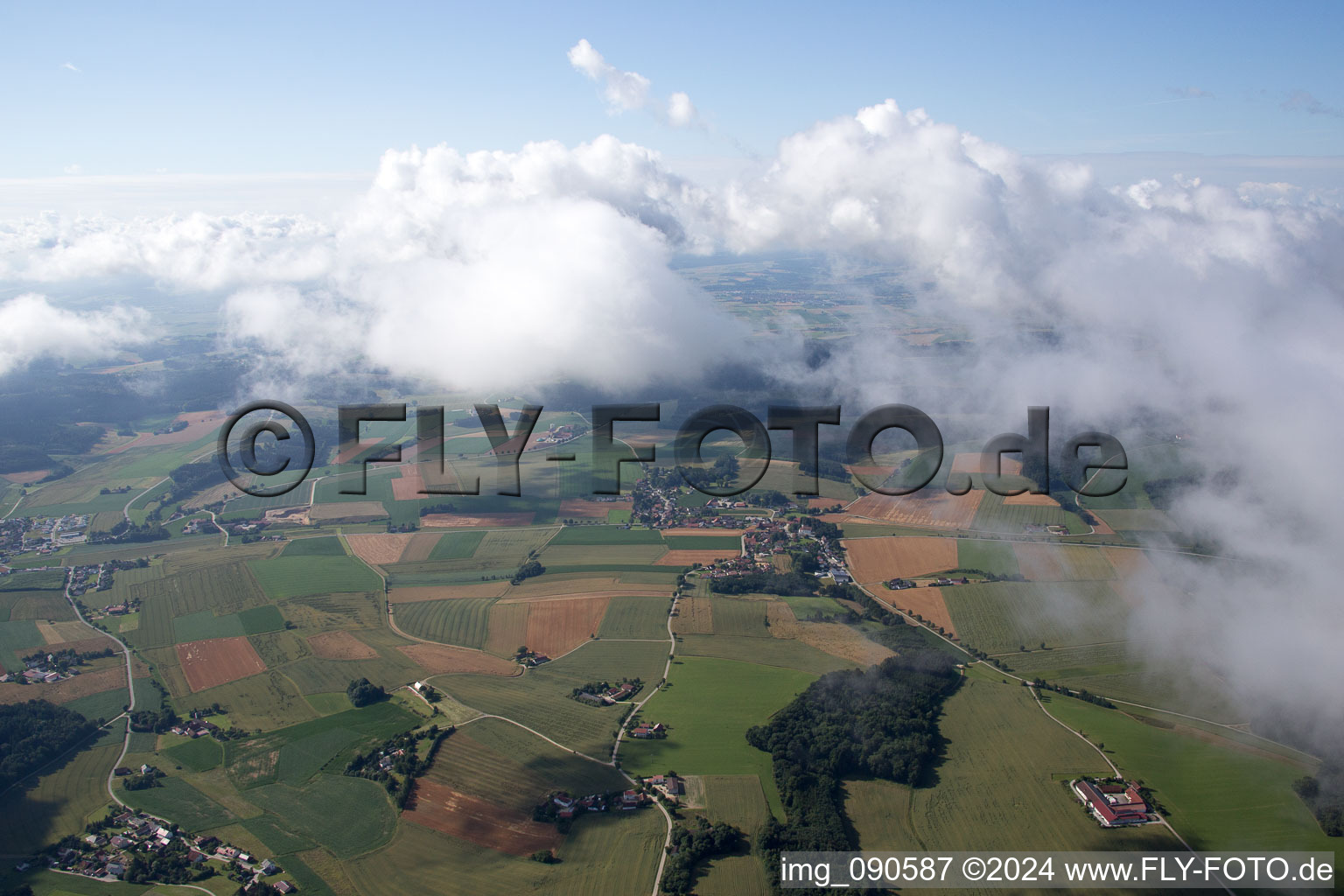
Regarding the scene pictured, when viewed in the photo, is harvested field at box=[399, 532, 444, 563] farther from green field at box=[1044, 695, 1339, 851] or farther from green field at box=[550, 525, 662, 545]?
green field at box=[1044, 695, 1339, 851]

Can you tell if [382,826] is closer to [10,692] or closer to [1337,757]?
[10,692]

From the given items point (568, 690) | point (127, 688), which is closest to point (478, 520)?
point (127, 688)

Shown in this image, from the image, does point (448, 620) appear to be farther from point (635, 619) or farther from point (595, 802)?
point (595, 802)

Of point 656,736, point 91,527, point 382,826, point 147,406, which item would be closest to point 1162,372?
point 656,736

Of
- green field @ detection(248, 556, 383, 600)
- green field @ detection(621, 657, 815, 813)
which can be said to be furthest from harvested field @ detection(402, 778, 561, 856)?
green field @ detection(248, 556, 383, 600)

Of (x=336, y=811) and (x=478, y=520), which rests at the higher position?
(x=478, y=520)
